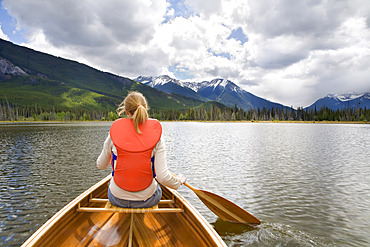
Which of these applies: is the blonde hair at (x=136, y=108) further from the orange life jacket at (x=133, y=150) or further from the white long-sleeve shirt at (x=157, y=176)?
the white long-sleeve shirt at (x=157, y=176)

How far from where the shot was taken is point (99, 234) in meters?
5.30

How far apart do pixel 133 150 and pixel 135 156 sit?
0.15 meters

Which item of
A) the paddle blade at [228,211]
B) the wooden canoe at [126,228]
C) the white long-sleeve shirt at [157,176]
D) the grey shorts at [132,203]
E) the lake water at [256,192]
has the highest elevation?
the white long-sleeve shirt at [157,176]

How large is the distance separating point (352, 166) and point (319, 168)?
341cm

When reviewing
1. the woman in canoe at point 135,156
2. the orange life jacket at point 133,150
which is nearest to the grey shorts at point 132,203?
the woman in canoe at point 135,156

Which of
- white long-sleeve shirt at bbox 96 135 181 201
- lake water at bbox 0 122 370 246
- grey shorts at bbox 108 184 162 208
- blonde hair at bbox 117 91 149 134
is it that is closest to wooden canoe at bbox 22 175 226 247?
grey shorts at bbox 108 184 162 208

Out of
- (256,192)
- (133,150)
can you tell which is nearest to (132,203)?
(133,150)

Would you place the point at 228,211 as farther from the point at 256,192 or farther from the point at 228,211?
the point at 256,192

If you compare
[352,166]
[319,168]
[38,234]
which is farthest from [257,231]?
[352,166]

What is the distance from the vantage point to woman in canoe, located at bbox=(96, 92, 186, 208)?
177 inches

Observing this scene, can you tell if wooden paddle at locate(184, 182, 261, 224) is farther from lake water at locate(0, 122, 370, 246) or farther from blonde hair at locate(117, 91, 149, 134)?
blonde hair at locate(117, 91, 149, 134)

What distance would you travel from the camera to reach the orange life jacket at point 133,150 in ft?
14.7

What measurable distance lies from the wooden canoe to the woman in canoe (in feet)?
1.23

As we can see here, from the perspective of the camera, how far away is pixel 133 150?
4488mm
